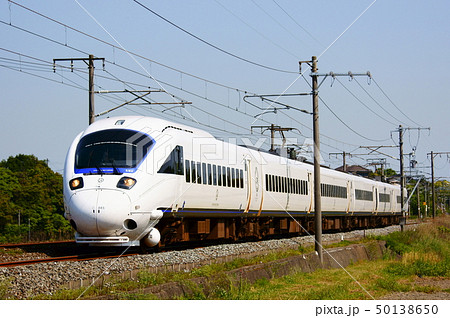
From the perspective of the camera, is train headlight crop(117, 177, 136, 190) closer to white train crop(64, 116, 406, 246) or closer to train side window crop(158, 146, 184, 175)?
white train crop(64, 116, 406, 246)

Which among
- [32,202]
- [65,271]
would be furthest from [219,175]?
[32,202]

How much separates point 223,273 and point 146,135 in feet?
20.2

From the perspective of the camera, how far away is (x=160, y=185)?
18.9m

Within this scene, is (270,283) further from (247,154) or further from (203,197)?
(247,154)

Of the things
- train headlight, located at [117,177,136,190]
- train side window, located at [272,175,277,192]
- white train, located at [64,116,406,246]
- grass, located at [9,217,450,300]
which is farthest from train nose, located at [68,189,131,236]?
train side window, located at [272,175,277,192]

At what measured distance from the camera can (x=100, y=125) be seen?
64.1 ft

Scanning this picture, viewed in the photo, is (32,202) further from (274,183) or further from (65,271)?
(65,271)

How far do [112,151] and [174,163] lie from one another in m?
2.10

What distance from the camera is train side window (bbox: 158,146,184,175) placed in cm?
1921

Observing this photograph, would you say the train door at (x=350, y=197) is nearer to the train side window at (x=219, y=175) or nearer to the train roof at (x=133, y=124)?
the train side window at (x=219, y=175)

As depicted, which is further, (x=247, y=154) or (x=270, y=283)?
(x=247, y=154)

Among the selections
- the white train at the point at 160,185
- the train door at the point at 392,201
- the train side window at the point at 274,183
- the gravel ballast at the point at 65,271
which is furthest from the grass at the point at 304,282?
the train door at the point at 392,201

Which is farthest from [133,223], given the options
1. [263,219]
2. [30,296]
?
[263,219]

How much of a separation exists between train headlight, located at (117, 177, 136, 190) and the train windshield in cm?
27
